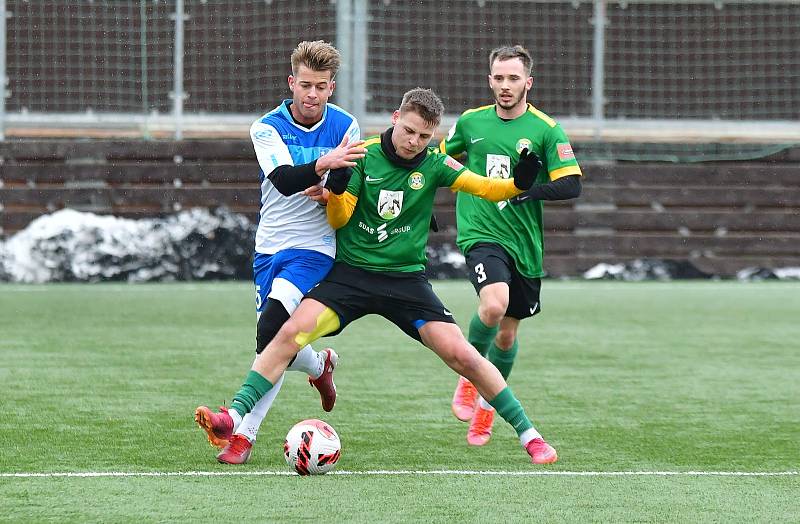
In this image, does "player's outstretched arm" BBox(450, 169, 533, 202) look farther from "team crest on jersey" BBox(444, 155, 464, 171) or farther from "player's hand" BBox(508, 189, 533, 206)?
"player's hand" BBox(508, 189, 533, 206)

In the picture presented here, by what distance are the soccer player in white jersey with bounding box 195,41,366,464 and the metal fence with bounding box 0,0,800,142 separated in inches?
363

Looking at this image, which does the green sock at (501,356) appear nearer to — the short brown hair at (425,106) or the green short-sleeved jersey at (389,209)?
the green short-sleeved jersey at (389,209)

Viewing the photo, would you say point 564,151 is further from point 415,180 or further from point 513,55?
point 415,180

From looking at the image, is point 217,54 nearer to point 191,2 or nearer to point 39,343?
point 191,2

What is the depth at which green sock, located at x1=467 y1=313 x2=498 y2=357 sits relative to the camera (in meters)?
6.78

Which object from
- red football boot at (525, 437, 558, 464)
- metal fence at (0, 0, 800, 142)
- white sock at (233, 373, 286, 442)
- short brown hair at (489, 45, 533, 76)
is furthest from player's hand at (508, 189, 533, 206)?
metal fence at (0, 0, 800, 142)

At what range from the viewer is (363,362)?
29.0 ft

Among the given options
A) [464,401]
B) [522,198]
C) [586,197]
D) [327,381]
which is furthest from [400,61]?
[327,381]

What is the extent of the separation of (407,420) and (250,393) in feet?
4.31

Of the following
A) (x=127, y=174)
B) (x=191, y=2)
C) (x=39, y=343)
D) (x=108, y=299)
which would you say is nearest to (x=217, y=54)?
(x=191, y=2)

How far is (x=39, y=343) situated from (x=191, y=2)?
702cm

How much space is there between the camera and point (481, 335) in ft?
22.4

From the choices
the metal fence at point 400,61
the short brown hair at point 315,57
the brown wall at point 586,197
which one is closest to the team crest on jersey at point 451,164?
the short brown hair at point 315,57

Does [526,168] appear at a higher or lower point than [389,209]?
higher
